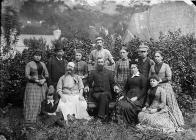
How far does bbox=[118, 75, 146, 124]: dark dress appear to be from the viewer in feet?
21.4

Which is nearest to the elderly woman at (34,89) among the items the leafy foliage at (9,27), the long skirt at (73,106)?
the long skirt at (73,106)

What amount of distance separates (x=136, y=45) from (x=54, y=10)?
2.45 m

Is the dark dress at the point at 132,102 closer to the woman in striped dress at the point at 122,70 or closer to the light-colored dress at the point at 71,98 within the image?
the woman in striped dress at the point at 122,70

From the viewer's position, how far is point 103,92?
698 cm

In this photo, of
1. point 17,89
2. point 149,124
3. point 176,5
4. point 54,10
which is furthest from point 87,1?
point 149,124

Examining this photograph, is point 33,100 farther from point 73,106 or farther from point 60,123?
point 60,123

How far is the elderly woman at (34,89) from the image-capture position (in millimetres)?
6938

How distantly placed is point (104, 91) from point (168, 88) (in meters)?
1.42

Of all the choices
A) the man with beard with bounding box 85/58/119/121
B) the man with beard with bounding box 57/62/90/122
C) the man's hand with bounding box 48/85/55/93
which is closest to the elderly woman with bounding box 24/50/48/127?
the man's hand with bounding box 48/85/55/93

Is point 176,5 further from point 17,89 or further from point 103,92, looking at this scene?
point 17,89

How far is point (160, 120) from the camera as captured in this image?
621 centimetres

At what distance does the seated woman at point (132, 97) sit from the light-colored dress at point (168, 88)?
36 centimetres

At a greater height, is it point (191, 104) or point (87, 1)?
point (87, 1)

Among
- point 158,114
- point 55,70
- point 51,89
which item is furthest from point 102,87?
point 158,114
